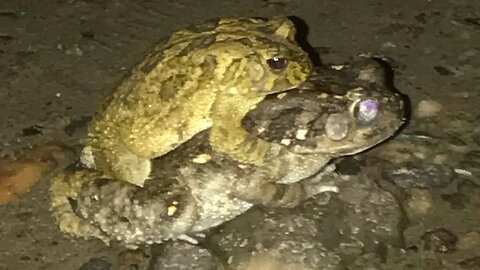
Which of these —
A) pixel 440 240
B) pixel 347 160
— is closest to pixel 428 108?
pixel 347 160

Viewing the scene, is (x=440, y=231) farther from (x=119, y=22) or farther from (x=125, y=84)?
(x=119, y=22)

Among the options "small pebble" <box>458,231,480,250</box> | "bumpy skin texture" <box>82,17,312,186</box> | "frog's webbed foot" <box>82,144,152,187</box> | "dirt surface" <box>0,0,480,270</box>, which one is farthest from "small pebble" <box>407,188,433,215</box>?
"frog's webbed foot" <box>82,144,152,187</box>

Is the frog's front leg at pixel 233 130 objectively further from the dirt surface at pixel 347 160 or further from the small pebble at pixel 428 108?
the small pebble at pixel 428 108

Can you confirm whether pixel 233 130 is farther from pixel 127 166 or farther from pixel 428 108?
pixel 428 108

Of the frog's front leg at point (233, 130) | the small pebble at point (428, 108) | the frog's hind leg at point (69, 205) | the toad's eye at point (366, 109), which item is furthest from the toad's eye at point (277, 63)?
the small pebble at point (428, 108)

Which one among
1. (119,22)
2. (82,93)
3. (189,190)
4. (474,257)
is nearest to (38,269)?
(189,190)

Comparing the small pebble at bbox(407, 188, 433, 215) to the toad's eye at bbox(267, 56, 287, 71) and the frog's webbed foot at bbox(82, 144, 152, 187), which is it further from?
the frog's webbed foot at bbox(82, 144, 152, 187)
